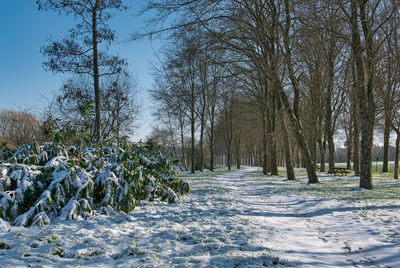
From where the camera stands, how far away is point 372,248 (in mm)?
4012

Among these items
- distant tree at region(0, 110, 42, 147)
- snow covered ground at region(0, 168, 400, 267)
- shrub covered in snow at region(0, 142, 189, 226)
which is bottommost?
snow covered ground at region(0, 168, 400, 267)

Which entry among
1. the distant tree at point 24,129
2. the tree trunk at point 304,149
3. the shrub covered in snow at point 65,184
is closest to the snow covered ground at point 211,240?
the shrub covered in snow at point 65,184

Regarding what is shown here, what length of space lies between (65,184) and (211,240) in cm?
325

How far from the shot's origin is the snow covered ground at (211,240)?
10.9ft

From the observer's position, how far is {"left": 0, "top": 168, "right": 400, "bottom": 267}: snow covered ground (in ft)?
10.9

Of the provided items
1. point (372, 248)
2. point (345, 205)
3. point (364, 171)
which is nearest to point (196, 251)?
point (372, 248)

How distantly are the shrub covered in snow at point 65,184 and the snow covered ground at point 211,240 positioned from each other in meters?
0.38

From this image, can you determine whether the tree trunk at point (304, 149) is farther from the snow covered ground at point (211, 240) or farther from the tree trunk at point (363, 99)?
the snow covered ground at point (211, 240)

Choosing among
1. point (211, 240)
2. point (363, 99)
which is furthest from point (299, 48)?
point (211, 240)

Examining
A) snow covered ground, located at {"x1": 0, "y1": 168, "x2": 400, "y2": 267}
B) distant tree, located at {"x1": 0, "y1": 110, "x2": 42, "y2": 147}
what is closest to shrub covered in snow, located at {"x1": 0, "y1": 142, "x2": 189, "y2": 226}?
snow covered ground, located at {"x1": 0, "y1": 168, "x2": 400, "y2": 267}

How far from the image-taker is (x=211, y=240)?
4137 mm

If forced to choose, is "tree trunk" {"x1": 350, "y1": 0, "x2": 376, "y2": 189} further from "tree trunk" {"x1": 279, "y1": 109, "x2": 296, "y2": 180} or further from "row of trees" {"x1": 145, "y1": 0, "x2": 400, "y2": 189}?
"tree trunk" {"x1": 279, "y1": 109, "x2": 296, "y2": 180}

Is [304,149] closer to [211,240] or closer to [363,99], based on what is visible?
[363,99]

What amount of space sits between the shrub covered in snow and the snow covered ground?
1.24ft
